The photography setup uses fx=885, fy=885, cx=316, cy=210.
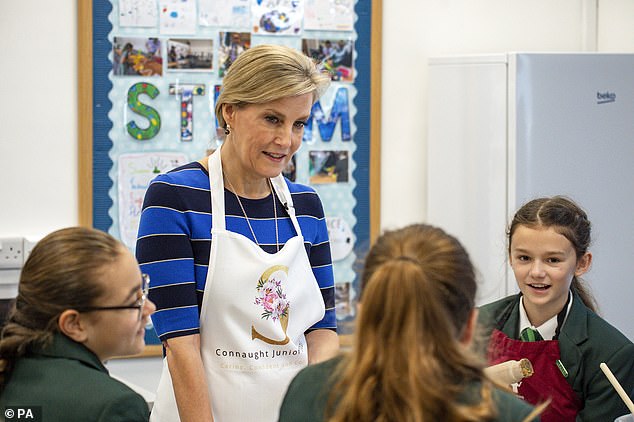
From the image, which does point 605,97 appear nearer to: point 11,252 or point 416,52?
point 416,52

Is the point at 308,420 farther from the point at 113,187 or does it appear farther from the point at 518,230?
the point at 113,187

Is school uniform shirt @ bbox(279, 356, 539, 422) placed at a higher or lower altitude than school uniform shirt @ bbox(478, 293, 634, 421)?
higher

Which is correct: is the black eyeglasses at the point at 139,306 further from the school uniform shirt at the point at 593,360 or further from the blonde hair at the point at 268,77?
the school uniform shirt at the point at 593,360

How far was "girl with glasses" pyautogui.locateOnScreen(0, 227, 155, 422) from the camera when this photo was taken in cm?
121

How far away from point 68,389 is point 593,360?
0.95 metres

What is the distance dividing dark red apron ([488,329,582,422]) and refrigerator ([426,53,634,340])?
1516 millimetres

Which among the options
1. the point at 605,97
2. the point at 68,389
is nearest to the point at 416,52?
the point at 605,97

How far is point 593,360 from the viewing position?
1637 millimetres

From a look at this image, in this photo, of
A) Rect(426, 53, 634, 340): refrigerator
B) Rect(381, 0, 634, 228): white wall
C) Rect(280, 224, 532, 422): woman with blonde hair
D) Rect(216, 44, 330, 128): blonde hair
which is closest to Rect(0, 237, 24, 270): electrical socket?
Rect(381, 0, 634, 228): white wall

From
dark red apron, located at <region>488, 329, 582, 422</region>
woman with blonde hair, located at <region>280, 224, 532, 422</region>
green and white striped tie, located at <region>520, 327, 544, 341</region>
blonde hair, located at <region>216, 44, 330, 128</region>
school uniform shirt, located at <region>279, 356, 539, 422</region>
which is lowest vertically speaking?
dark red apron, located at <region>488, 329, 582, 422</region>

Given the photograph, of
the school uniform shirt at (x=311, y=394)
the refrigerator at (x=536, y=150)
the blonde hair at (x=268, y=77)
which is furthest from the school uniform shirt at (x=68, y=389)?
the refrigerator at (x=536, y=150)

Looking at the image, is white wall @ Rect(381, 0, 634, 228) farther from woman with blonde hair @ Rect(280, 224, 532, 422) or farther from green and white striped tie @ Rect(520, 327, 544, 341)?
woman with blonde hair @ Rect(280, 224, 532, 422)

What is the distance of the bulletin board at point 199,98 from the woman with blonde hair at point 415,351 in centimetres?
214

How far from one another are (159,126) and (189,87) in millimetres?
183
